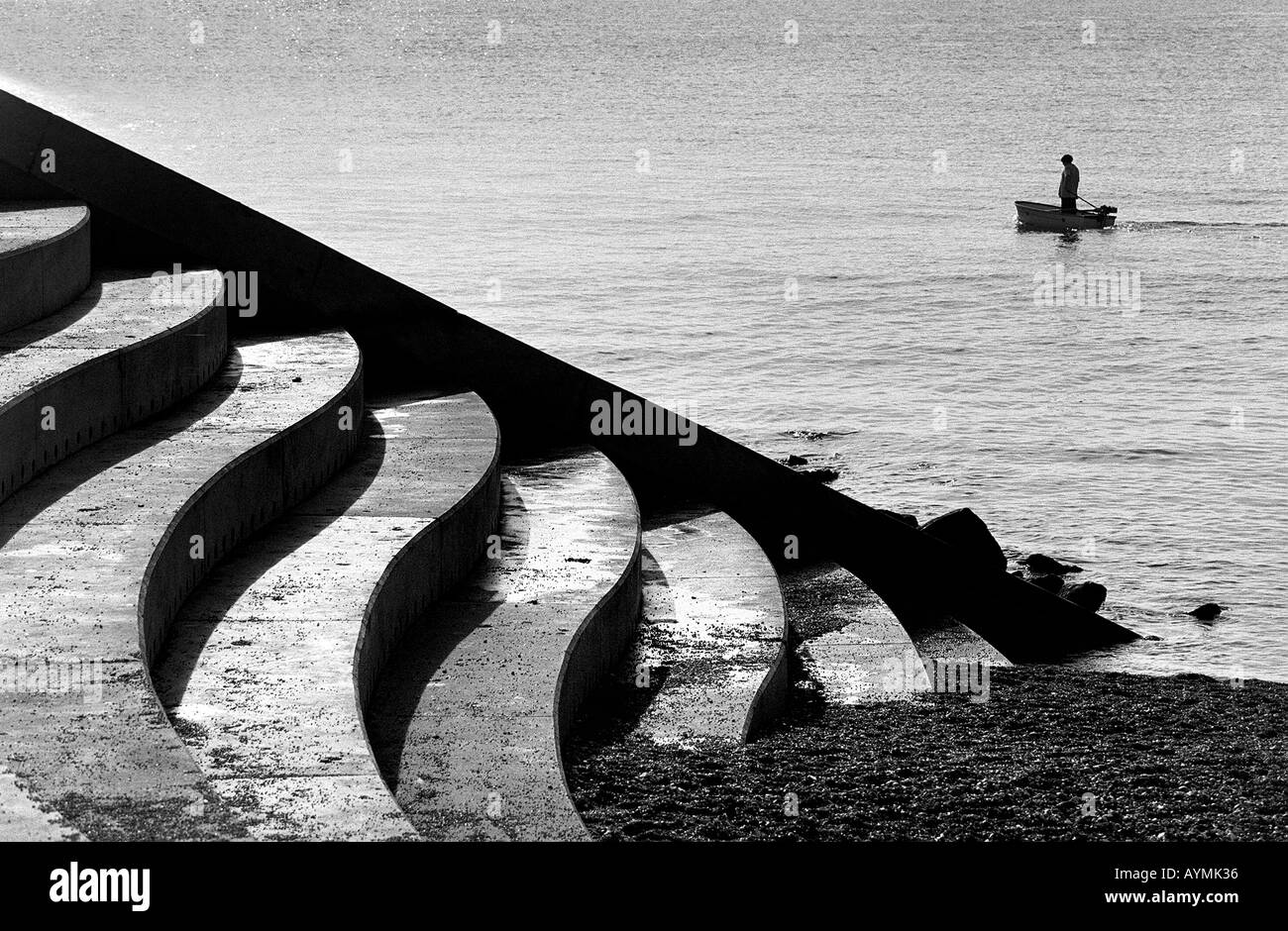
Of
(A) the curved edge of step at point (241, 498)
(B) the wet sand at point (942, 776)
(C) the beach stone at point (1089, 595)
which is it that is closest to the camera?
(A) the curved edge of step at point (241, 498)

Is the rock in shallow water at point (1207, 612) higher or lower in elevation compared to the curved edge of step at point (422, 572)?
lower

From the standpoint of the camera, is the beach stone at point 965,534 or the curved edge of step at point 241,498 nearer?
the curved edge of step at point 241,498

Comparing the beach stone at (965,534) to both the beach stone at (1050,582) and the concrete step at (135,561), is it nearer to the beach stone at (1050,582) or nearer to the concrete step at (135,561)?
the beach stone at (1050,582)

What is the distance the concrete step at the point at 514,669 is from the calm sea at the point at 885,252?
4610 mm

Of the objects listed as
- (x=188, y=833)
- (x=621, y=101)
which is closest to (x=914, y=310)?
(x=188, y=833)

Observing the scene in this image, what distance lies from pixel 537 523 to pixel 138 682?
13.4 feet

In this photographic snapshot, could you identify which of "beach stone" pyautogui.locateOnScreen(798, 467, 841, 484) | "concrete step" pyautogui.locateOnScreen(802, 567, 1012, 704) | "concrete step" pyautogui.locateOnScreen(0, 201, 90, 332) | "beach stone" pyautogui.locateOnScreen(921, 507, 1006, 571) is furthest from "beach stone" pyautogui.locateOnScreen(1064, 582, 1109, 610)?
"concrete step" pyautogui.locateOnScreen(0, 201, 90, 332)

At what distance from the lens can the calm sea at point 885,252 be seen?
652 inches

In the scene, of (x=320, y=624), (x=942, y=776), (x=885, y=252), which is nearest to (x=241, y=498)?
(x=320, y=624)

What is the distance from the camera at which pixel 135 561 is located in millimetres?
5875

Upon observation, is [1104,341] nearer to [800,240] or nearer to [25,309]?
[800,240]

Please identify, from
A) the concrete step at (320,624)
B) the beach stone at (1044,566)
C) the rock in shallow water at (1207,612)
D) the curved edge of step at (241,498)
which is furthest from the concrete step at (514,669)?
the rock in shallow water at (1207,612)

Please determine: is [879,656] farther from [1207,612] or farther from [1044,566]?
[1044,566]

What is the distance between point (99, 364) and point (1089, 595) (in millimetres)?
7793
